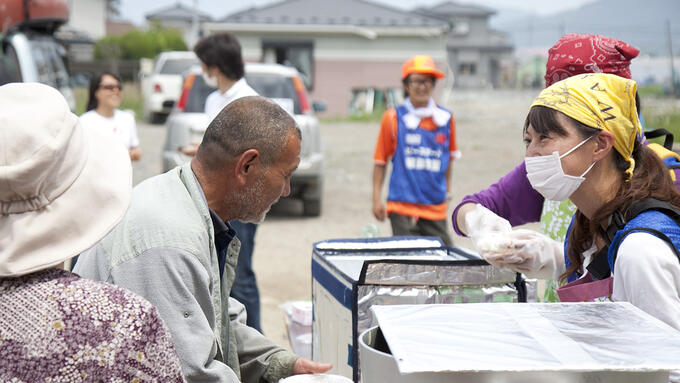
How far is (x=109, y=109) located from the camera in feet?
20.4

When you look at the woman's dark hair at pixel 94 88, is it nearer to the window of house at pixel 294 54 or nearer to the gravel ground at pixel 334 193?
the gravel ground at pixel 334 193

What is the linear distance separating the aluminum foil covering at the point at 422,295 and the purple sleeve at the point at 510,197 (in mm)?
316

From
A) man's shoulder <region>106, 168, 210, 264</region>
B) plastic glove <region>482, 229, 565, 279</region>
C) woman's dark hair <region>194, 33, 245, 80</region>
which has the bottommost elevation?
plastic glove <region>482, 229, 565, 279</region>

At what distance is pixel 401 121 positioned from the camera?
5.18 metres

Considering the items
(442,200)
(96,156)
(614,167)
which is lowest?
(442,200)

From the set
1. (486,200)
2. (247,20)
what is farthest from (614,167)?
(247,20)

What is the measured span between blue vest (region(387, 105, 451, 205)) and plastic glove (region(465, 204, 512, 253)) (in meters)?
2.41

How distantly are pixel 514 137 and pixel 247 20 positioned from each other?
14.8m

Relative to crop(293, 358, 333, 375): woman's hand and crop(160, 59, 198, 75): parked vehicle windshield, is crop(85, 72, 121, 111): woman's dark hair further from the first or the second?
crop(160, 59, 198, 75): parked vehicle windshield

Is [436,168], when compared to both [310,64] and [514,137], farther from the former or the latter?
[310,64]

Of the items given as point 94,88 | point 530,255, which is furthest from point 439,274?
point 94,88

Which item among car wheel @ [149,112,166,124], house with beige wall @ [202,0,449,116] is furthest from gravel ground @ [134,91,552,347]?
house with beige wall @ [202,0,449,116]

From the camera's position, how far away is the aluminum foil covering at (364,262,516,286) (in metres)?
2.46

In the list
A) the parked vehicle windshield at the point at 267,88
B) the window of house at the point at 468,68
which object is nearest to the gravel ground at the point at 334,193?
the parked vehicle windshield at the point at 267,88
